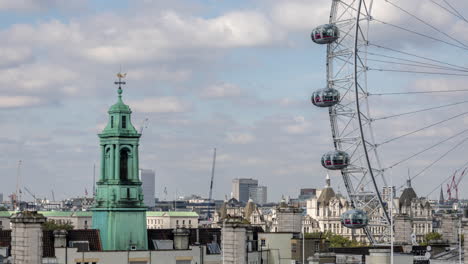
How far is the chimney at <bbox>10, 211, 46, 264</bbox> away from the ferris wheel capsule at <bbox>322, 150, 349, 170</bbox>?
50076 millimetres

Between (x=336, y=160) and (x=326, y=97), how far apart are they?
20.2 ft

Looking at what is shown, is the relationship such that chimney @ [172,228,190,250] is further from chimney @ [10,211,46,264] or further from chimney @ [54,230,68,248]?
chimney @ [10,211,46,264]

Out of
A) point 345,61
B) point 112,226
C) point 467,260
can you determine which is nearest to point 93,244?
point 112,226

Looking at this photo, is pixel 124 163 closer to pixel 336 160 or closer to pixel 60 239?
pixel 60 239

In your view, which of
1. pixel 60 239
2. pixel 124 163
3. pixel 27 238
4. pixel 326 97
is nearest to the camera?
pixel 27 238

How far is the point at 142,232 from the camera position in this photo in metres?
102

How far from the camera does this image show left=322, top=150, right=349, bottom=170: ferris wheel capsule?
117875 mm

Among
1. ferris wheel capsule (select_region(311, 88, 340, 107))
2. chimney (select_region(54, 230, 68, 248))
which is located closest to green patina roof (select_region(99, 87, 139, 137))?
chimney (select_region(54, 230, 68, 248))

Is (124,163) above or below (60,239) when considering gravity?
above

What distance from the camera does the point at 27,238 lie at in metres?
72.1

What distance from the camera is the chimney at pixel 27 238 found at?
71.9 m

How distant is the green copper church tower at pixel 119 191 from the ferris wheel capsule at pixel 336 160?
75.9ft

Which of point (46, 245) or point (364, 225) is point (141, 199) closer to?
point (46, 245)

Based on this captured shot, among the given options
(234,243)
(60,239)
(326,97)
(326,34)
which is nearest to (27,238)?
(234,243)
